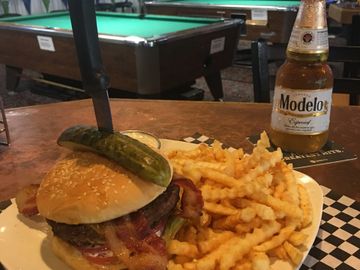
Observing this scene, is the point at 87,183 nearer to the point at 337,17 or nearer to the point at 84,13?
the point at 84,13

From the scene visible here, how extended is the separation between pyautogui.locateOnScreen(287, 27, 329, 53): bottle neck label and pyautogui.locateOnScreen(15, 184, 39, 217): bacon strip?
88 centimetres

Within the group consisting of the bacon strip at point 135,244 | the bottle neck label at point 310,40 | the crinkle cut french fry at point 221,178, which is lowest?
the bacon strip at point 135,244

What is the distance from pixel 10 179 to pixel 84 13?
785mm

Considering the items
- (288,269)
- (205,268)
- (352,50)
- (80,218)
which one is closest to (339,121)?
(352,50)

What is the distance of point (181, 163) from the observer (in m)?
1.15

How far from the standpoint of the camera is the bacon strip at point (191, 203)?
0.95 meters

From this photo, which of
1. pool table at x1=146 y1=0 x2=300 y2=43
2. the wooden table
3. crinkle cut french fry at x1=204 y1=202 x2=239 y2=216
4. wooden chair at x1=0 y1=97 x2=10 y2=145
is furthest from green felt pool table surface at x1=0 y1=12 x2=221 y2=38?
crinkle cut french fry at x1=204 y1=202 x2=239 y2=216

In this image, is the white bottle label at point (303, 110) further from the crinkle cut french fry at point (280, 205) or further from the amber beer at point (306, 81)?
the crinkle cut french fry at point (280, 205)

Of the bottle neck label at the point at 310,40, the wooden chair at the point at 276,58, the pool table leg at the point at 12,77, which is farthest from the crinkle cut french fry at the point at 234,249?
the pool table leg at the point at 12,77

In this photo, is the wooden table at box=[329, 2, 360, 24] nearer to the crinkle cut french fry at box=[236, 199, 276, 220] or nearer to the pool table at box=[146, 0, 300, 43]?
the pool table at box=[146, 0, 300, 43]

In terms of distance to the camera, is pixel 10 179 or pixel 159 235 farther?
pixel 10 179

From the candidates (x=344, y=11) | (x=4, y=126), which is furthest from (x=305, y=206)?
(x=344, y=11)

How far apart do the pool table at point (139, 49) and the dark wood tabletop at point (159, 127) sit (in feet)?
4.28

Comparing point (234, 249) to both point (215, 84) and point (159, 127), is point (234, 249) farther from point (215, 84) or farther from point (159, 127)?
point (215, 84)
